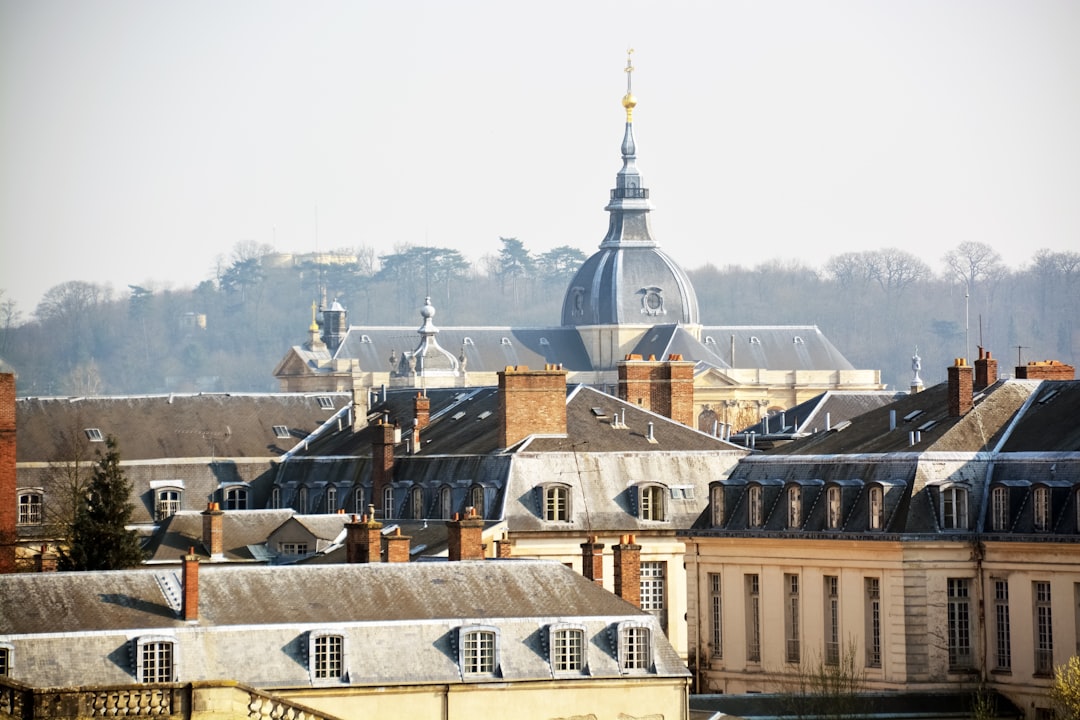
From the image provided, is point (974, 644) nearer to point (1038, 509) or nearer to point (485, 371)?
point (1038, 509)

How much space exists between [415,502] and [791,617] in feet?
46.8

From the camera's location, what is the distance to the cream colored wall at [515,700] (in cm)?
4025

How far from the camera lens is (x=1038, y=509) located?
4812cm

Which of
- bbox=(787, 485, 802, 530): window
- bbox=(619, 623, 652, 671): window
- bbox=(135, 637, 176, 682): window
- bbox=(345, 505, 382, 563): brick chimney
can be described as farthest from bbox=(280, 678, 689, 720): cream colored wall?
bbox=(787, 485, 802, 530): window

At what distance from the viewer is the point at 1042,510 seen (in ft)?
158

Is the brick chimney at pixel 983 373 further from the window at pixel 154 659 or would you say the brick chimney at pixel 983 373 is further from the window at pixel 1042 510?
the window at pixel 154 659

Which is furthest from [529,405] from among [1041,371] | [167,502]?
[167,502]

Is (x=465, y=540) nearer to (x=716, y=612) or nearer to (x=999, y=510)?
(x=716, y=612)

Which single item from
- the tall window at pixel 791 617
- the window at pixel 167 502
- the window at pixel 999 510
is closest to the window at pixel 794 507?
the tall window at pixel 791 617

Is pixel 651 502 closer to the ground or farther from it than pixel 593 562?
farther from it

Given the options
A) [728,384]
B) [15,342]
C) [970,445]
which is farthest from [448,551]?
[728,384]

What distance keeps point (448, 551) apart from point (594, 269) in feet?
421

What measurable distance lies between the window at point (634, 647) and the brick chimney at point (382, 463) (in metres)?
23.6

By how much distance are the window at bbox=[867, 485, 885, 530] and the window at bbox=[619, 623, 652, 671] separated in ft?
27.1
